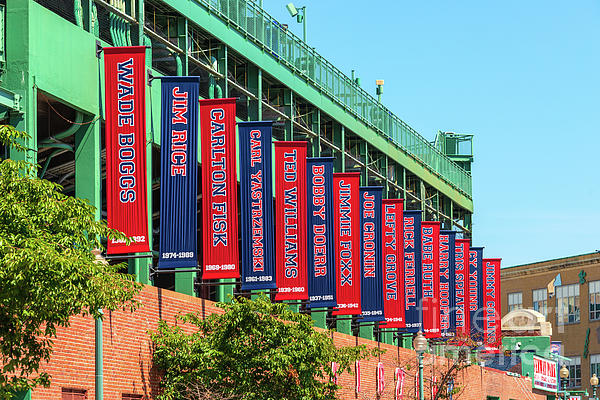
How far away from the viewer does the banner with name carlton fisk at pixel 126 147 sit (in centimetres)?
2927

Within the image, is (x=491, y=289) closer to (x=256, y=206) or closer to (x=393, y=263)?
(x=393, y=263)

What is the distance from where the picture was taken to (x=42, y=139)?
33438 millimetres

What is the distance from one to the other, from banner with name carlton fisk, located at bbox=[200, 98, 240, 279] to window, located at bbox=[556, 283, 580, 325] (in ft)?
258

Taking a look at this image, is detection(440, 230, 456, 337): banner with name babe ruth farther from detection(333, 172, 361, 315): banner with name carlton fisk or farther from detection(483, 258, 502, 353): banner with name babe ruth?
detection(333, 172, 361, 315): banner with name carlton fisk

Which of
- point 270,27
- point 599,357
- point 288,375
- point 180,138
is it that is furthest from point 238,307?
point 599,357

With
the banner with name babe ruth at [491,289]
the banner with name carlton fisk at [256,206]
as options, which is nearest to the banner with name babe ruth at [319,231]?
the banner with name carlton fisk at [256,206]

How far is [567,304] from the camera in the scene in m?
109

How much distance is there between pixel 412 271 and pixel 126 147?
79.2 feet

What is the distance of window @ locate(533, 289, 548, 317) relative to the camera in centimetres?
11062

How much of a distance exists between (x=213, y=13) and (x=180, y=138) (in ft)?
30.1

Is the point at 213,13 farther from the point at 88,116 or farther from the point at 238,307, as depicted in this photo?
the point at 238,307

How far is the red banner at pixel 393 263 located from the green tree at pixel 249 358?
712 inches

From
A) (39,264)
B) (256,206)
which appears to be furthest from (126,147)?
(39,264)

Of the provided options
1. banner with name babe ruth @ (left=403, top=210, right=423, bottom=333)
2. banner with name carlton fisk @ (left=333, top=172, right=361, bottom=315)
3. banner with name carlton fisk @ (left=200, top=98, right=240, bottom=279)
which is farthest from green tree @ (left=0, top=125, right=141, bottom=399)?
banner with name babe ruth @ (left=403, top=210, right=423, bottom=333)
